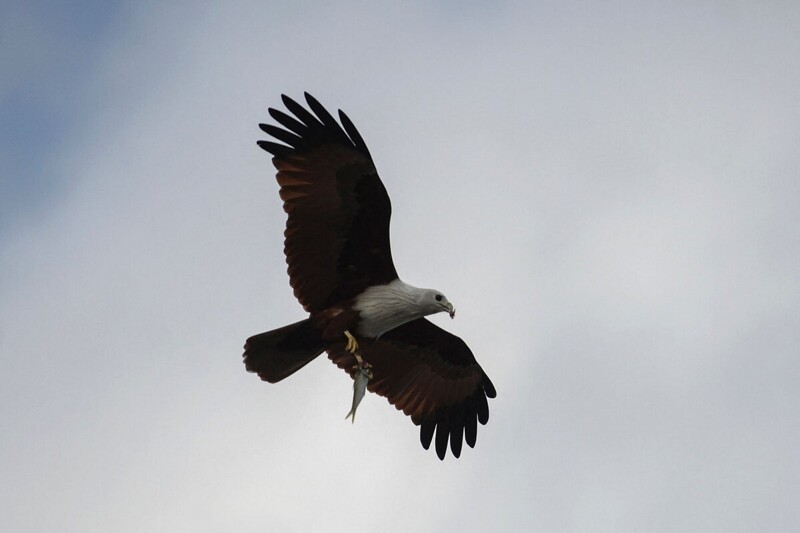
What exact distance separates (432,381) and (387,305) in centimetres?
230

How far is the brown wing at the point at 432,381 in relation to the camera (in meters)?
17.5

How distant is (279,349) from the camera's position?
15.8m

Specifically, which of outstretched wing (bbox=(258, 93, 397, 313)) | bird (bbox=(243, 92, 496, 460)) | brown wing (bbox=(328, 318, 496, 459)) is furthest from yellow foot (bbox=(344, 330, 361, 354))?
brown wing (bbox=(328, 318, 496, 459))

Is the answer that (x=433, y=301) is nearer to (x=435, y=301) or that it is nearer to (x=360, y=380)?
(x=435, y=301)

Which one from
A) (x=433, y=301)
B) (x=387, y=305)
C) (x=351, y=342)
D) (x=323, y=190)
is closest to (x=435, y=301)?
(x=433, y=301)

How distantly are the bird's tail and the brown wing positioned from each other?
1.53 meters

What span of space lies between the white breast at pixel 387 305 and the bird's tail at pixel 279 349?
2.11 ft

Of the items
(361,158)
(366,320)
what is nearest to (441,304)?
(366,320)

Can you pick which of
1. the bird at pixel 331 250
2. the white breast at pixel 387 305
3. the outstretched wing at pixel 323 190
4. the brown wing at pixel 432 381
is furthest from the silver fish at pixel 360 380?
the outstretched wing at pixel 323 190

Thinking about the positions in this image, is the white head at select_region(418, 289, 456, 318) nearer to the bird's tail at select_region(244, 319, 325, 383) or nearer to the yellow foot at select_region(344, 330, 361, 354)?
the yellow foot at select_region(344, 330, 361, 354)

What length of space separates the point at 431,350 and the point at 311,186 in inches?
128

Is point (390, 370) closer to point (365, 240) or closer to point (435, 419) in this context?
point (435, 419)

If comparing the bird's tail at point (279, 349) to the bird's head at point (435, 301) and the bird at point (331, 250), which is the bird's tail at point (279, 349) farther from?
the bird's head at point (435, 301)

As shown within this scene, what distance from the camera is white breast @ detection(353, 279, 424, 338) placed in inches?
628
